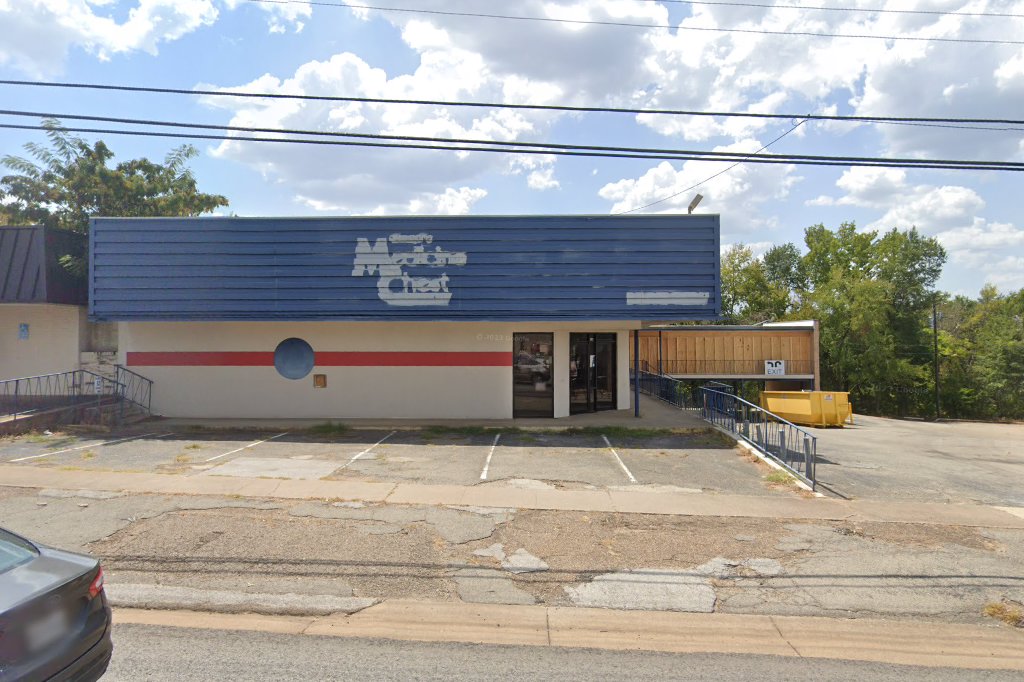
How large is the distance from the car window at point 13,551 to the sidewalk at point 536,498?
5.04 metres

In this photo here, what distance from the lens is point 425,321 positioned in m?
15.6

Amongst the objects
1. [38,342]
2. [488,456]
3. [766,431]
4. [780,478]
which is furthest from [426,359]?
[38,342]

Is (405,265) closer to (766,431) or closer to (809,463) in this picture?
(766,431)

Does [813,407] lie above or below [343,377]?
below

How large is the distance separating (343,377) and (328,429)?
6.70 ft

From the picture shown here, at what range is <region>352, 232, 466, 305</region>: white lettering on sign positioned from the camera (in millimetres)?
15477

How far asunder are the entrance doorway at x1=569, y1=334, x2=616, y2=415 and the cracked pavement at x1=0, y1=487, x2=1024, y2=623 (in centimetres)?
893

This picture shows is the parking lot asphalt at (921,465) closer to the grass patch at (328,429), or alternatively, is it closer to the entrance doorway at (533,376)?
the entrance doorway at (533,376)

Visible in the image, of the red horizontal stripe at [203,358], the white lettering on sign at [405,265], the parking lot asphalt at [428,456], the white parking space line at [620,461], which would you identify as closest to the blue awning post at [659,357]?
the parking lot asphalt at [428,456]

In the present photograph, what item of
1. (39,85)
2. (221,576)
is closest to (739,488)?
(221,576)

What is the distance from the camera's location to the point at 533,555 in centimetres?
703

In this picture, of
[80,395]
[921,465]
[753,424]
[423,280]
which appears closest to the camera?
[921,465]

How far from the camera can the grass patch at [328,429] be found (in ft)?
49.4

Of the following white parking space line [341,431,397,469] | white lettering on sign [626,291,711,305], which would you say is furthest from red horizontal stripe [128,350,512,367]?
white lettering on sign [626,291,711,305]
